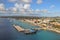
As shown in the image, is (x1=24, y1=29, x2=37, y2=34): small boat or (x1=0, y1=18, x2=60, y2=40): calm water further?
(x1=24, y1=29, x2=37, y2=34): small boat

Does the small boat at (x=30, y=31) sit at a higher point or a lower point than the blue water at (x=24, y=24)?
lower

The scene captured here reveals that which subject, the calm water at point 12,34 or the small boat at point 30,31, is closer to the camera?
the calm water at point 12,34

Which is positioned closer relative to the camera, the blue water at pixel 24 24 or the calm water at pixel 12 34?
the calm water at pixel 12 34

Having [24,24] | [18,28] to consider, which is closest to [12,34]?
[18,28]

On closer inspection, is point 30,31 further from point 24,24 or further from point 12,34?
point 12,34

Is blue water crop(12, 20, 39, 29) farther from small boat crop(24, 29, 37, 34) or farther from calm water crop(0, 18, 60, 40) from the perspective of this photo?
calm water crop(0, 18, 60, 40)

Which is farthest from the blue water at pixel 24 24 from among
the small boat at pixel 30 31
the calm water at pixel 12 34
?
the calm water at pixel 12 34

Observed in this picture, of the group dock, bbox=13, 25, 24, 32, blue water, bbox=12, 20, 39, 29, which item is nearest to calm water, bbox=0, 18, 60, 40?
dock, bbox=13, 25, 24, 32

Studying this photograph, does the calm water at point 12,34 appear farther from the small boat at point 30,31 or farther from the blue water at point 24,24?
the blue water at point 24,24

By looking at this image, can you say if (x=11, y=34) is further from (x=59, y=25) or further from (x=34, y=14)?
(x=59, y=25)

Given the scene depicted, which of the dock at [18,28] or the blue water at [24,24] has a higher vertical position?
the blue water at [24,24]

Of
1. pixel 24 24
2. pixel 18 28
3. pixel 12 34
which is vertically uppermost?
pixel 24 24
